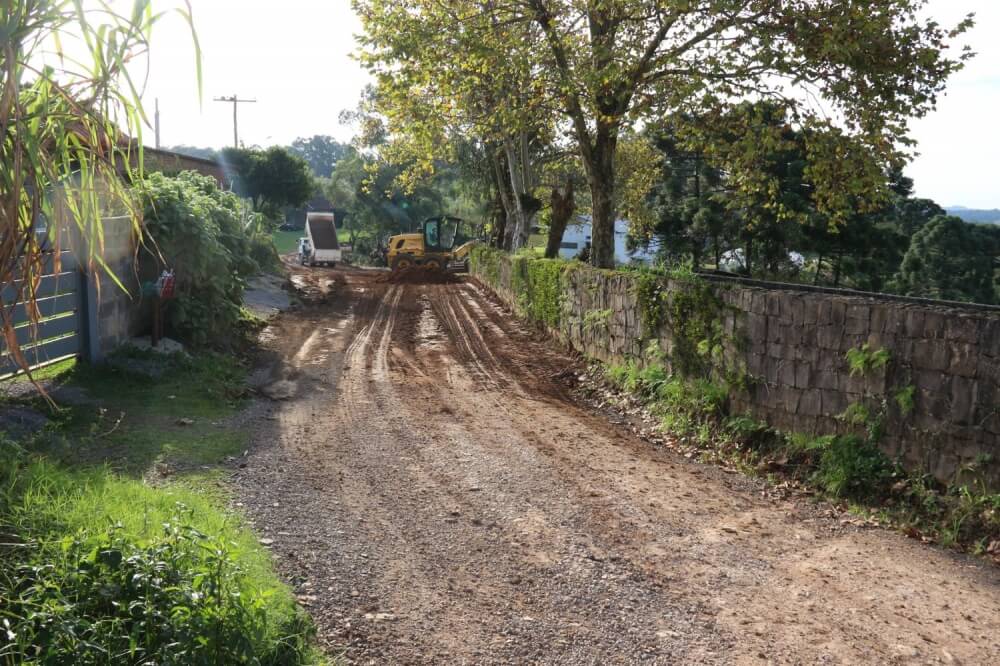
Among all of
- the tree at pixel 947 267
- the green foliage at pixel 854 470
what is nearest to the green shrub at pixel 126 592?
the green foliage at pixel 854 470

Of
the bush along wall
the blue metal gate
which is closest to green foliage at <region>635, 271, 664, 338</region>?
the bush along wall

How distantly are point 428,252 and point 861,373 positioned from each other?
29.5 meters

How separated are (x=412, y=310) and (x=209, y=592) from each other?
1818cm

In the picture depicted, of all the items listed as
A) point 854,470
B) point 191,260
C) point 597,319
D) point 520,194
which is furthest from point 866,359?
point 520,194

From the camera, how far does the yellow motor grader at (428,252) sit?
1393 inches

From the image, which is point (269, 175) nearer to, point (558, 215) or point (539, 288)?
point (558, 215)

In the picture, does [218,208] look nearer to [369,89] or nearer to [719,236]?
[719,236]

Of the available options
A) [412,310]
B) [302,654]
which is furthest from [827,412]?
[412,310]

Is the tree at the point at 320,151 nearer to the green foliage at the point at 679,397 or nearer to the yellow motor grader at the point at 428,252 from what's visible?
the yellow motor grader at the point at 428,252

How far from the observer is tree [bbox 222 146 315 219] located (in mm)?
56219

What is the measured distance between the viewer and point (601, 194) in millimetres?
16438

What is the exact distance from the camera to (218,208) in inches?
581

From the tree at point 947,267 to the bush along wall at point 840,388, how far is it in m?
16.5

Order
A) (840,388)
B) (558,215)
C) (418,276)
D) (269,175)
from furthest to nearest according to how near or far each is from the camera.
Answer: (269,175), (418,276), (558,215), (840,388)
